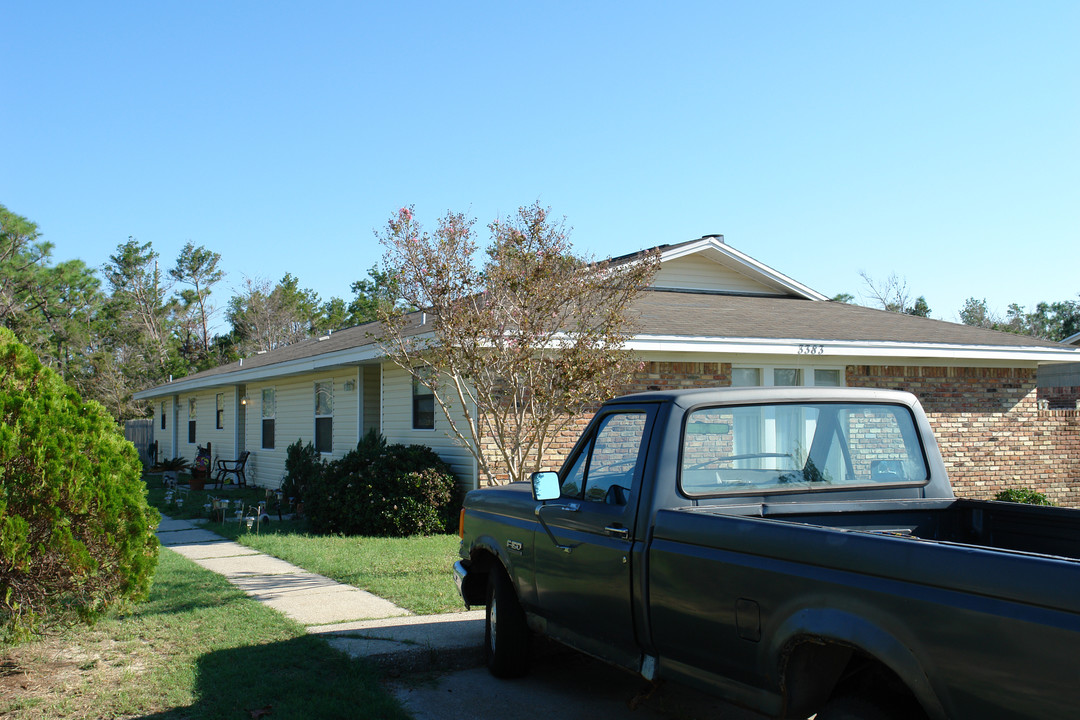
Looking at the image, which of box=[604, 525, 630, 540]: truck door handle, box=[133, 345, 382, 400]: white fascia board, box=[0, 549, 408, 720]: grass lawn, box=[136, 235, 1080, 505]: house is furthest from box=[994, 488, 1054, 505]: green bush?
box=[604, 525, 630, 540]: truck door handle

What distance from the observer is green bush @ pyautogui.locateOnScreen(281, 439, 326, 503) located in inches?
646

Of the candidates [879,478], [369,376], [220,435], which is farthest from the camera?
[220,435]

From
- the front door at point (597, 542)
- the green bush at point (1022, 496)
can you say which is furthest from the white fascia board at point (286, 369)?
the green bush at point (1022, 496)

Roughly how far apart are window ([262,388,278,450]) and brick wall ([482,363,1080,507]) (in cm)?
1305

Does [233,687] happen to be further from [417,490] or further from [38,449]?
[417,490]

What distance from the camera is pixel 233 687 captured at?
5.54m

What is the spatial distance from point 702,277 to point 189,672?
1373 cm

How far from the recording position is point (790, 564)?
3158mm

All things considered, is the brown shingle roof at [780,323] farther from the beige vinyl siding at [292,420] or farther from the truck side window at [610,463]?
the truck side window at [610,463]

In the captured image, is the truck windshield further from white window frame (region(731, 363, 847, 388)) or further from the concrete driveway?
white window frame (region(731, 363, 847, 388))

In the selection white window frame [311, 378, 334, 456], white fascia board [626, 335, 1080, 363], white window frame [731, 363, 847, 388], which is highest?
white fascia board [626, 335, 1080, 363]

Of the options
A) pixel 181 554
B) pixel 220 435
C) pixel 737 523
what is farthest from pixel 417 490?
pixel 220 435

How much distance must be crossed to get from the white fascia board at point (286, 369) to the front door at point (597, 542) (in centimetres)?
748

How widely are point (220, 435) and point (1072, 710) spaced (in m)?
24.6
